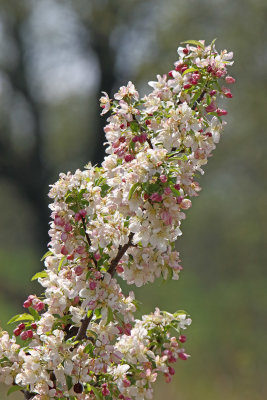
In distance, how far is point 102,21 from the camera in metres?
9.62

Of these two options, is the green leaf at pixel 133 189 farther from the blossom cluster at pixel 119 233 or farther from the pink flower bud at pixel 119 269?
the pink flower bud at pixel 119 269

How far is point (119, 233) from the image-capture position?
6.61 feet

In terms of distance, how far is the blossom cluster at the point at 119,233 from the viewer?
1.91m

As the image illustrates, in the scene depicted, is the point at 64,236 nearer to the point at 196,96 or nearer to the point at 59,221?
the point at 59,221

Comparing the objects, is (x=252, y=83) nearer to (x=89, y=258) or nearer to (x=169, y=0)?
(x=169, y=0)

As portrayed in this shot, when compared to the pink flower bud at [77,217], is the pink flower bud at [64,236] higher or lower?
lower

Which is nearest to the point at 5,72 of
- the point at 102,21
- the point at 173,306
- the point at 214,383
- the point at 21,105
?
the point at 21,105

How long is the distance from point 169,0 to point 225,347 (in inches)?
252

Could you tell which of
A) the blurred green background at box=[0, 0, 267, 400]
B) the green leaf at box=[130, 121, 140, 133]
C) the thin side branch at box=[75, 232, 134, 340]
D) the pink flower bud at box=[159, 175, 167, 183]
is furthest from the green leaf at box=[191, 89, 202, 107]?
the blurred green background at box=[0, 0, 267, 400]

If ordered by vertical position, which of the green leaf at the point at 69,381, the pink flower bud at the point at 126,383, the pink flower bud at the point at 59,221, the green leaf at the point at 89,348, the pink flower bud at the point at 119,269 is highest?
the pink flower bud at the point at 119,269

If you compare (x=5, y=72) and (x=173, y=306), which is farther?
(x=173, y=306)

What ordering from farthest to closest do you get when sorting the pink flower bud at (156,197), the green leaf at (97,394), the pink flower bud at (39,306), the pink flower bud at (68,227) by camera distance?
the pink flower bud at (39,306) < the green leaf at (97,394) < the pink flower bud at (68,227) < the pink flower bud at (156,197)

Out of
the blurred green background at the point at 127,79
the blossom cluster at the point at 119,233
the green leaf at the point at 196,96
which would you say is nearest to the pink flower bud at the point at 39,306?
the blossom cluster at the point at 119,233

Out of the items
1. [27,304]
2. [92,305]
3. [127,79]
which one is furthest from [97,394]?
[127,79]
